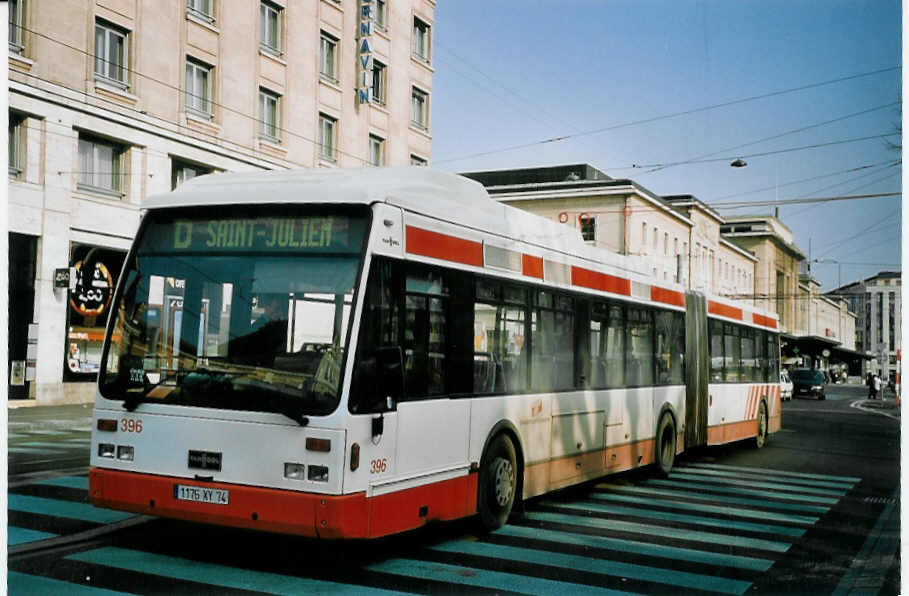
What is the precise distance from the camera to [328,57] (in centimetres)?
2577

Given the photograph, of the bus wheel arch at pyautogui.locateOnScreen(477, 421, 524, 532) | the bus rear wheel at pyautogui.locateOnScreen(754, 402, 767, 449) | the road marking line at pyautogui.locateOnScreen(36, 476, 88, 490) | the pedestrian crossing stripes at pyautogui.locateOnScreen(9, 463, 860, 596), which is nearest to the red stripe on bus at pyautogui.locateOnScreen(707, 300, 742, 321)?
the bus rear wheel at pyautogui.locateOnScreen(754, 402, 767, 449)

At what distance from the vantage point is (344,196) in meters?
7.31

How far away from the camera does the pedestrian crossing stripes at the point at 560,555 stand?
7.00m

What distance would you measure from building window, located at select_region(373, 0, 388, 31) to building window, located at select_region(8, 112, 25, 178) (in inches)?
594

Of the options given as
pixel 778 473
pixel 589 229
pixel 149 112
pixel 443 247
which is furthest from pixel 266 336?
pixel 149 112

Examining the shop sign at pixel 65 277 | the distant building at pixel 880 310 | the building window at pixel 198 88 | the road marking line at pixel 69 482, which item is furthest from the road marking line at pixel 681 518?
the building window at pixel 198 88

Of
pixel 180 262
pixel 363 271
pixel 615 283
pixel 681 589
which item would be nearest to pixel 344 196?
pixel 363 271

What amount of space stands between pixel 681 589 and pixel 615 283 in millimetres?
5605

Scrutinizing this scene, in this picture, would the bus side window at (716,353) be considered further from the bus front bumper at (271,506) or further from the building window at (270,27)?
the building window at (270,27)

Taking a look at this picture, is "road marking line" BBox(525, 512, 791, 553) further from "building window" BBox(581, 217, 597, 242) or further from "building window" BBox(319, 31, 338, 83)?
"building window" BBox(319, 31, 338, 83)

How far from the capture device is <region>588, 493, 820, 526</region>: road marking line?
10797mm

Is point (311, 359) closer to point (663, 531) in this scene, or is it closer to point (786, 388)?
point (663, 531)

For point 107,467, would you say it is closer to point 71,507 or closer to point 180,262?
point 180,262

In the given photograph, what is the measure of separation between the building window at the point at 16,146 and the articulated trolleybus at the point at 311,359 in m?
3.94
